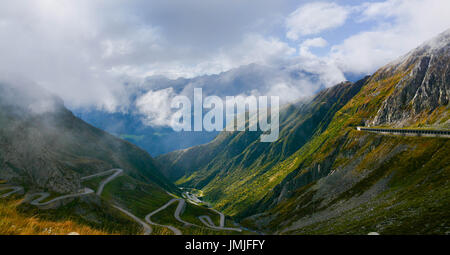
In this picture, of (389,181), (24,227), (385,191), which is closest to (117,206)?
(385,191)

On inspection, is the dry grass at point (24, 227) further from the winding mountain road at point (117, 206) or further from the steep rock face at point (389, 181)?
the winding mountain road at point (117, 206)

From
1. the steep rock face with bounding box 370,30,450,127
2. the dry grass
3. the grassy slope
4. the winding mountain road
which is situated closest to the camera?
the dry grass

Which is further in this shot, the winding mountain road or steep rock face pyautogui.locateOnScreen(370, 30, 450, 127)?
steep rock face pyautogui.locateOnScreen(370, 30, 450, 127)

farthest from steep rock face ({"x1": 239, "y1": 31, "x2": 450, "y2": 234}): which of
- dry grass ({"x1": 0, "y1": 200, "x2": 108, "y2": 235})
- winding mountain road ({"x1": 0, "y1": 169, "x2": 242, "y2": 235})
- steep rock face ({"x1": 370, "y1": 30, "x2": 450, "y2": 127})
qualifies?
dry grass ({"x1": 0, "y1": 200, "x2": 108, "y2": 235})

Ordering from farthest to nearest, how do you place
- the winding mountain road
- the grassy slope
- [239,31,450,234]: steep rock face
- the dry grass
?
the winding mountain road < [239,31,450,234]: steep rock face < the grassy slope < the dry grass

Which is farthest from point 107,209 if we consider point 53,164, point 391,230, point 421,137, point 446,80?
point 446,80

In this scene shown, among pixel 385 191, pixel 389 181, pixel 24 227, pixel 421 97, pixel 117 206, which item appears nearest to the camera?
pixel 24 227

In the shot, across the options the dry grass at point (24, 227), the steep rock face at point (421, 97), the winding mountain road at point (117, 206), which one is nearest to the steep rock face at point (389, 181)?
the steep rock face at point (421, 97)

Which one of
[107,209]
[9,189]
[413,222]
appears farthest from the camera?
[107,209]

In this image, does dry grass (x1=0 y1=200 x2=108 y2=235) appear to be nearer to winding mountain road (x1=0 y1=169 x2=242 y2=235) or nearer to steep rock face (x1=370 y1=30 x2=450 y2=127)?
winding mountain road (x1=0 y1=169 x2=242 y2=235)

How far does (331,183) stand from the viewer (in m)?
137

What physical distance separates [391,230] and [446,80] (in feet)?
567

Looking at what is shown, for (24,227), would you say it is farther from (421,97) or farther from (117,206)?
(421,97)
